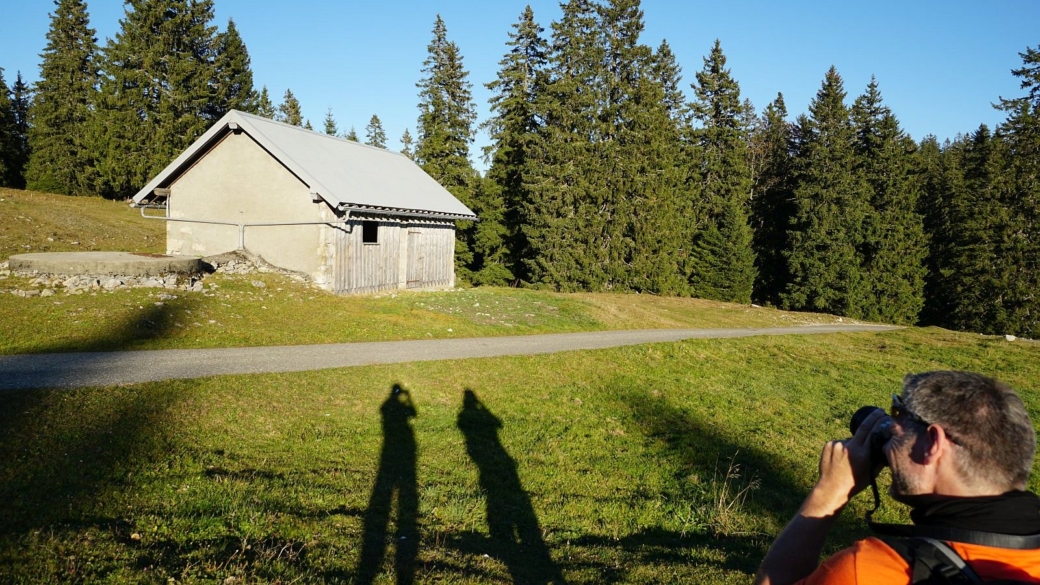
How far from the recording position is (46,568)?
4.04 m

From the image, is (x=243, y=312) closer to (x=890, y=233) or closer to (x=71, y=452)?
(x=71, y=452)

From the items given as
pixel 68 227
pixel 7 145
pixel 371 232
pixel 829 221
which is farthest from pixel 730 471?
pixel 7 145

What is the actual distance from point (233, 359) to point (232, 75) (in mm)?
49105

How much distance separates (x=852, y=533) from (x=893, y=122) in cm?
4216

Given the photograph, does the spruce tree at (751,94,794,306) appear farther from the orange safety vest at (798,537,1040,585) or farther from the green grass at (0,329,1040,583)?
the orange safety vest at (798,537,1040,585)

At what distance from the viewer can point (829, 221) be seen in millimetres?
38344

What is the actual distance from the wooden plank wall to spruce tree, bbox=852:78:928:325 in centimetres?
2797

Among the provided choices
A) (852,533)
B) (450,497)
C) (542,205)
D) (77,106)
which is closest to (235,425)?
(450,497)

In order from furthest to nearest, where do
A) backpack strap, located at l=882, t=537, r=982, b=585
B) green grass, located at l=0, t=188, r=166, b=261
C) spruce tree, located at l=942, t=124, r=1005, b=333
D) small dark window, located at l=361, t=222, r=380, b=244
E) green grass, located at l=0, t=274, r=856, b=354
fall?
1. spruce tree, located at l=942, t=124, r=1005, b=333
2. green grass, located at l=0, t=188, r=166, b=261
3. small dark window, located at l=361, t=222, r=380, b=244
4. green grass, located at l=0, t=274, r=856, b=354
5. backpack strap, located at l=882, t=537, r=982, b=585

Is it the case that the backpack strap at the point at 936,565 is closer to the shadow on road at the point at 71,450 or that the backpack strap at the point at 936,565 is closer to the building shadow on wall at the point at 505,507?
the building shadow on wall at the point at 505,507

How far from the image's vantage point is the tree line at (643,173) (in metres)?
33.8

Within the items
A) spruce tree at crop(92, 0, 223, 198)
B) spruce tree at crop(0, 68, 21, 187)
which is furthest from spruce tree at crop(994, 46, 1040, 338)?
spruce tree at crop(0, 68, 21, 187)

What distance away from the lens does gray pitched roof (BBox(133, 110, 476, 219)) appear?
20.0 metres

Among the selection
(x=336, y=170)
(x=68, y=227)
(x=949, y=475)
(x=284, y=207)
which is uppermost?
(x=336, y=170)
